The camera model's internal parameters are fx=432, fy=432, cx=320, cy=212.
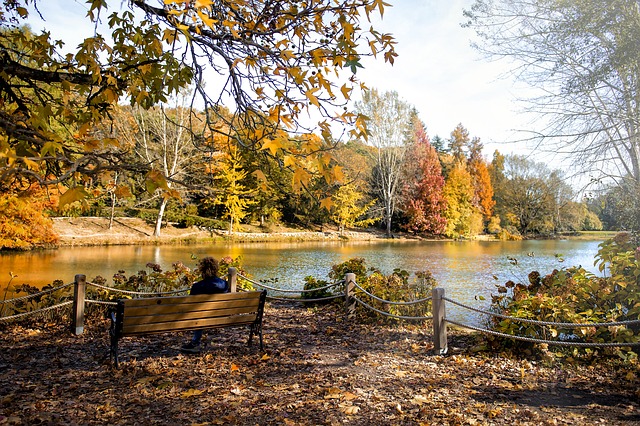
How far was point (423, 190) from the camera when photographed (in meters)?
41.8

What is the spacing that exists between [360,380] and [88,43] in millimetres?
4207

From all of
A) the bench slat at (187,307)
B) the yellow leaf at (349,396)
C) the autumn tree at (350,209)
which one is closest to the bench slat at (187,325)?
the bench slat at (187,307)

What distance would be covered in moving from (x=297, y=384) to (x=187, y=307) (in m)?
1.65

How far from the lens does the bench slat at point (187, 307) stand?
489 centimetres

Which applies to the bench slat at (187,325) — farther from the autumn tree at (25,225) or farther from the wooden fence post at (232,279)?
the autumn tree at (25,225)

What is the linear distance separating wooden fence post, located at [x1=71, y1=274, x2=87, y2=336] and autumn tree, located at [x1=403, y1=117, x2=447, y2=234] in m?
36.7

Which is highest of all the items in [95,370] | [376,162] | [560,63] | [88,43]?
[376,162]

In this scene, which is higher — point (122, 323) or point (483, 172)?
point (483, 172)

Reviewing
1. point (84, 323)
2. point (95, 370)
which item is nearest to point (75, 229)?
point (84, 323)

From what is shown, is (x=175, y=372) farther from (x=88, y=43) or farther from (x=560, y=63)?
(x=560, y=63)

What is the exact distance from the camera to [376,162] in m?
42.2

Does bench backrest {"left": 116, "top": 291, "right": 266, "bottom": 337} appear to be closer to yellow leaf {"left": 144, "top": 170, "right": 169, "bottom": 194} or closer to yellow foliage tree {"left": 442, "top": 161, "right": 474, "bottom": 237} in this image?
yellow leaf {"left": 144, "top": 170, "right": 169, "bottom": 194}

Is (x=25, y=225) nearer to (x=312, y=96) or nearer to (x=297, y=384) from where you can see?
(x=297, y=384)

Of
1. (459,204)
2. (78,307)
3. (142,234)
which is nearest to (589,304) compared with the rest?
(78,307)
